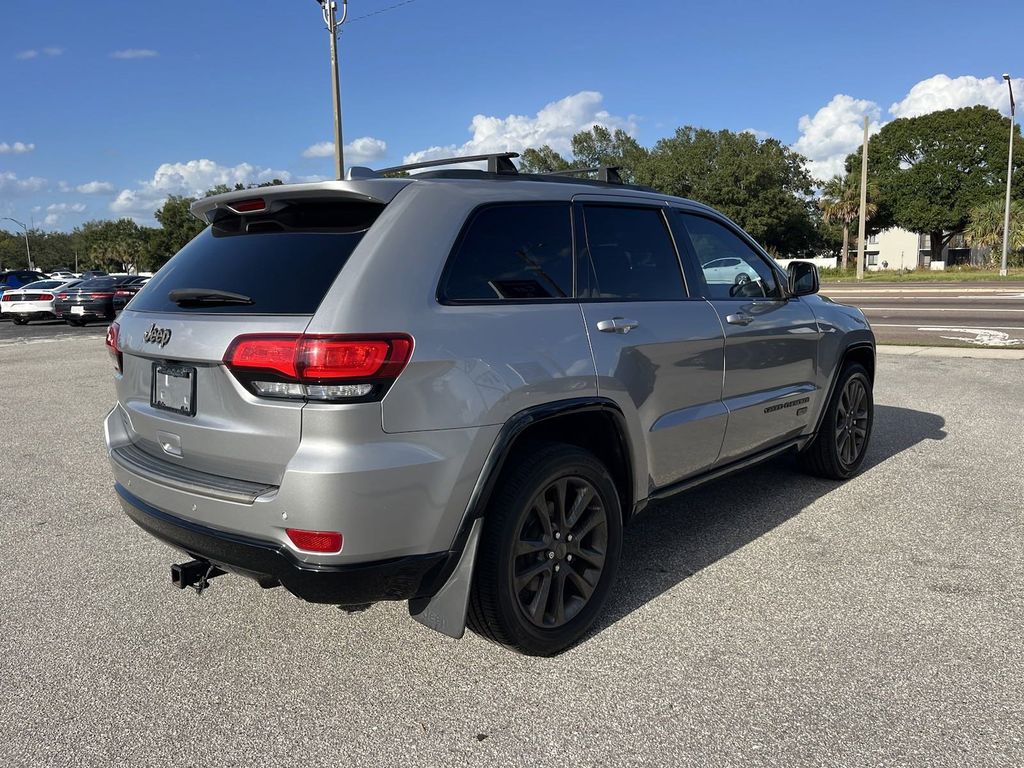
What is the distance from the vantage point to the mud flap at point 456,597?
2705 millimetres

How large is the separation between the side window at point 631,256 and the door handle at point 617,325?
0.12 m

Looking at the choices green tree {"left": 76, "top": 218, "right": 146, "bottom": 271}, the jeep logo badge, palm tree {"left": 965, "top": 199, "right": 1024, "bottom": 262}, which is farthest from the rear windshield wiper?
green tree {"left": 76, "top": 218, "right": 146, "bottom": 271}

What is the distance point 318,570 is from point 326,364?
2.15ft

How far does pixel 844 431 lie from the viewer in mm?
5281

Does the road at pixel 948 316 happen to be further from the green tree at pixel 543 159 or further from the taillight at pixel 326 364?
the green tree at pixel 543 159

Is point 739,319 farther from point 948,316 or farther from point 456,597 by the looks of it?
point 948,316

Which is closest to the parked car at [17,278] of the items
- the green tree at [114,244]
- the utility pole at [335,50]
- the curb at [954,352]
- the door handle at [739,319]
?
the utility pole at [335,50]

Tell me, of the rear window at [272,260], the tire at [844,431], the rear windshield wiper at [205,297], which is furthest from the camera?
the tire at [844,431]

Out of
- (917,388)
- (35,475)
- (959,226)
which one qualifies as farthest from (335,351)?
(959,226)

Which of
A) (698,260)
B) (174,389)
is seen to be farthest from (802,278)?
(174,389)

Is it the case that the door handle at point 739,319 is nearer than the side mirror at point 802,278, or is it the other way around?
the door handle at point 739,319

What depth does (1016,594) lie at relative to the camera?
353 cm

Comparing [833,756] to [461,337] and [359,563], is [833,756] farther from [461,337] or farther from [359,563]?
[461,337]

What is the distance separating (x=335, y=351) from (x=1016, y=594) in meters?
3.19
